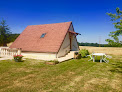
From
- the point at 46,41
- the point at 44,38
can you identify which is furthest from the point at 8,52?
the point at 44,38

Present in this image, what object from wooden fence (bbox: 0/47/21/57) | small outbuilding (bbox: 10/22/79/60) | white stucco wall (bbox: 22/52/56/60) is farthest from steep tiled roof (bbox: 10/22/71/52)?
wooden fence (bbox: 0/47/21/57)

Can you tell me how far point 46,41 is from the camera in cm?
1702

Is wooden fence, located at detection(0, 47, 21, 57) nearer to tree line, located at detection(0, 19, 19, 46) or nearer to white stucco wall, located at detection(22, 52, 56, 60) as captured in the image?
white stucco wall, located at detection(22, 52, 56, 60)

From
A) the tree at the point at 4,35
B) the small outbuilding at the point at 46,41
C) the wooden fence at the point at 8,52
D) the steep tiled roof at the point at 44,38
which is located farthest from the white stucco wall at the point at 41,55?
the tree at the point at 4,35

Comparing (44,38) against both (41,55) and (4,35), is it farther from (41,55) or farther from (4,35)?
(4,35)

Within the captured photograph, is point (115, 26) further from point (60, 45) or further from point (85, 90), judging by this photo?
point (60, 45)

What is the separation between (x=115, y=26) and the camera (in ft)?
26.3

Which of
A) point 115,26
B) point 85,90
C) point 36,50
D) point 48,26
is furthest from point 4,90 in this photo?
point 48,26

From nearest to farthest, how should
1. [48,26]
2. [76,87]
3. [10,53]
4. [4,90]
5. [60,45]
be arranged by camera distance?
[4,90]
[76,87]
[10,53]
[60,45]
[48,26]

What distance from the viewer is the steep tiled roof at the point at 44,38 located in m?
16.0

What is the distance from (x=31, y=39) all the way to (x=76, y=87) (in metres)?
15.4

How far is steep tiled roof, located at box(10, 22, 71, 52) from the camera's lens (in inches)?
631

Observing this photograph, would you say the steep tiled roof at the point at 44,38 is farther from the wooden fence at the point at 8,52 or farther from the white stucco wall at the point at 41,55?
the wooden fence at the point at 8,52

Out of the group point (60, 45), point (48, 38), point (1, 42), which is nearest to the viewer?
A: point (60, 45)
